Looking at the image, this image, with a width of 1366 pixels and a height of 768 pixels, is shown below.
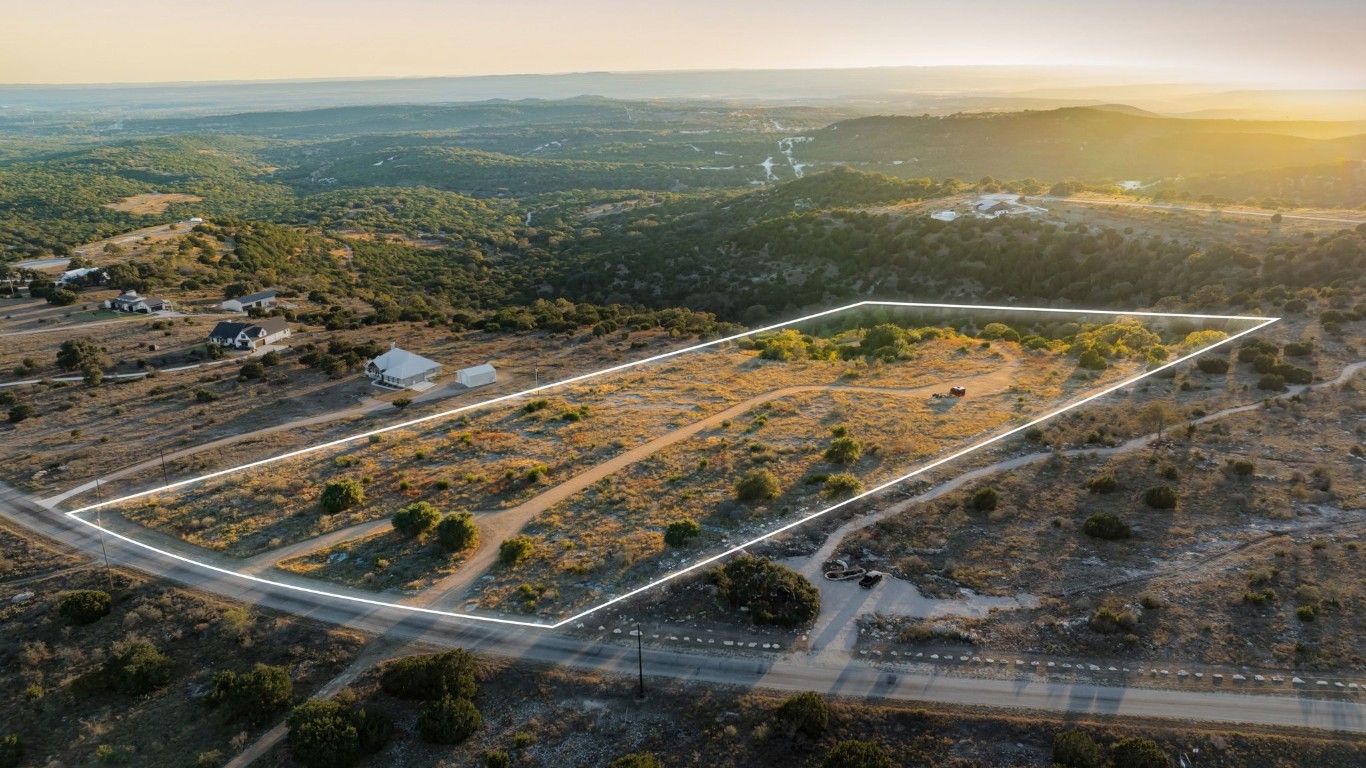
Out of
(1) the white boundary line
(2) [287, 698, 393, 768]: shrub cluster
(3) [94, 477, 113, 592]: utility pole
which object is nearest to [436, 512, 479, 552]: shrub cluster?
(1) the white boundary line

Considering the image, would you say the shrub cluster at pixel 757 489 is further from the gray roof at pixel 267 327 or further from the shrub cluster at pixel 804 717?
the gray roof at pixel 267 327

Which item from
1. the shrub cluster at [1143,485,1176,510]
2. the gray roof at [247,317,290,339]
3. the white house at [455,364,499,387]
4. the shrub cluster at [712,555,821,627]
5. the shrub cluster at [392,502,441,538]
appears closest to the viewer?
the shrub cluster at [712,555,821,627]

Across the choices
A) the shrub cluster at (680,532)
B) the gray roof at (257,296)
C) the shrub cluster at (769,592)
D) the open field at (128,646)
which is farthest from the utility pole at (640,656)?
the gray roof at (257,296)

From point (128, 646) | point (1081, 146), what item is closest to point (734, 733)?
point (128, 646)

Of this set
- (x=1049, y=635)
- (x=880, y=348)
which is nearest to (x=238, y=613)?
(x=1049, y=635)

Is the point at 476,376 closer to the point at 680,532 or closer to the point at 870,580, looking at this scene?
the point at 680,532

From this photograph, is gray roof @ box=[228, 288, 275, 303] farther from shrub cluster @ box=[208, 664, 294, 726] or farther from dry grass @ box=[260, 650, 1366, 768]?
dry grass @ box=[260, 650, 1366, 768]
